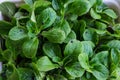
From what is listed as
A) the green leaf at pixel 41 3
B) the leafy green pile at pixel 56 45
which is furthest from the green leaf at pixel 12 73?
the green leaf at pixel 41 3

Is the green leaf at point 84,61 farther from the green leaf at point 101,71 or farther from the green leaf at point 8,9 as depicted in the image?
the green leaf at point 8,9

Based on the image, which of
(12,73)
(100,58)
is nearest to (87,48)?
(100,58)

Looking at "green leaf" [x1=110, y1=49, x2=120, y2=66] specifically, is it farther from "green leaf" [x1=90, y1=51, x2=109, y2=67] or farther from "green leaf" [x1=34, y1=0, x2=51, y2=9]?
"green leaf" [x1=34, y1=0, x2=51, y2=9]

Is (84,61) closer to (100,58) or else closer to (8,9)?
(100,58)

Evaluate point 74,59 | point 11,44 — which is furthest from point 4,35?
point 74,59

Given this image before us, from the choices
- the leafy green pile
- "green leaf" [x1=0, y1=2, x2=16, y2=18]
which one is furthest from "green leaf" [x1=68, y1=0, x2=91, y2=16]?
"green leaf" [x1=0, y1=2, x2=16, y2=18]
